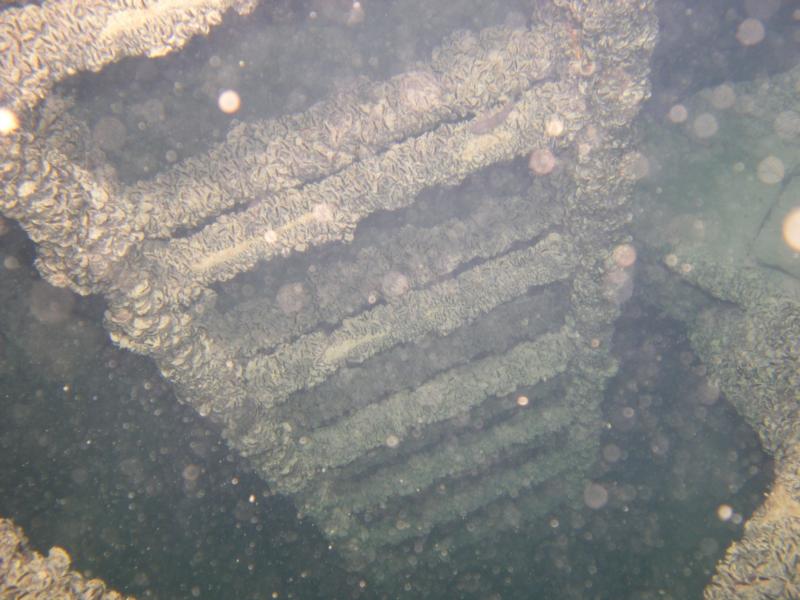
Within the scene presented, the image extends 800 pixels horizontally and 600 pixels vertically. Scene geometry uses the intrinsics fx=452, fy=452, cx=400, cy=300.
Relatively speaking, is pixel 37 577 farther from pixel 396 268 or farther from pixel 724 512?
pixel 724 512

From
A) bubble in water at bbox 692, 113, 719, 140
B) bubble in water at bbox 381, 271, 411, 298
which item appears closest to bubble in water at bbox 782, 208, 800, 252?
bubble in water at bbox 692, 113, 719, 140

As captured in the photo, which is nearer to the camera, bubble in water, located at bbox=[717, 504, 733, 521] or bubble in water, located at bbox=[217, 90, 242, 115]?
bubble in water, located at bbox=[217, 90, 242, 115]

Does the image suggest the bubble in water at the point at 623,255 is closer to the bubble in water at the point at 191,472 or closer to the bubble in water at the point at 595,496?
the bubble in water at the point at 595,496

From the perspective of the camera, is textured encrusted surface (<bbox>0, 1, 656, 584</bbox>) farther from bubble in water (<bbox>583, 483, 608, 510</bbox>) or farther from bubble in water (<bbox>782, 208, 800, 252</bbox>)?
bubble in water (<bbox>782, 208, 800, 252</bbox>)

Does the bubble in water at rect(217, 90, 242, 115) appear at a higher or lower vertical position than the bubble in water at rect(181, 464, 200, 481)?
higher

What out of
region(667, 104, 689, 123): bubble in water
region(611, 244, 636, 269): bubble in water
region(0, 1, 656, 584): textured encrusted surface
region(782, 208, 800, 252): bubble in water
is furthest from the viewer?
region(667, 104, 689, 123): bubble in water

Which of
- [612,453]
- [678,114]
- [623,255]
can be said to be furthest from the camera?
[612,453]

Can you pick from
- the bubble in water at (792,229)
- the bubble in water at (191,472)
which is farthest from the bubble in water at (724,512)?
the bubble in water at (191,472)

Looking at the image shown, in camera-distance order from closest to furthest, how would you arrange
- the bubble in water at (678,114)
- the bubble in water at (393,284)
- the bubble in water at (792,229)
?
1. the bubble in water at (393,284)
2. the bubble in water at (792,229)
3. the bubble in water at (678,114)

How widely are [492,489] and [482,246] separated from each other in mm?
3126

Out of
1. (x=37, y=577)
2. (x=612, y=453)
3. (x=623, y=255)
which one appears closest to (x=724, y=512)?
(x=612, y=453)

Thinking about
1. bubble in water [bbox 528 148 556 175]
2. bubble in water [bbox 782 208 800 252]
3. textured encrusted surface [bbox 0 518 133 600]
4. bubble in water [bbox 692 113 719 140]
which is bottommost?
bubble in water [bbox 782 208 800 252]

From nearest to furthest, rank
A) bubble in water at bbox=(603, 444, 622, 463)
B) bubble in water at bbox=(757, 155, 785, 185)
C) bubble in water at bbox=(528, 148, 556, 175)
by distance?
bubble in water at bbox=(528, 148, 556, 175)
bubble in water at bbox=(757, 155, 785, 185)
bubble in water at bbox=(603, 444, 622, 463)

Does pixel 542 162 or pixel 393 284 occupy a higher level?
pixel 542 162
